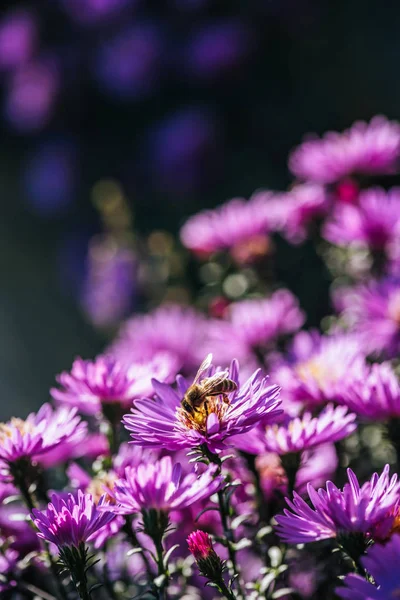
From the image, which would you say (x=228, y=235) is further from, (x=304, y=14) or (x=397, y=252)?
(x=304, y=14)

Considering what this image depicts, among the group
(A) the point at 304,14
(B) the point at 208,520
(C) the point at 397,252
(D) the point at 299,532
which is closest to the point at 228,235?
(C) the point at 397,252

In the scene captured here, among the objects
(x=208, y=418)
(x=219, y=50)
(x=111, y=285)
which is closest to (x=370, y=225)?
(x=208, y=418)

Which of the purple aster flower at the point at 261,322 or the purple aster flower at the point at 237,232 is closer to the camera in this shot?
the purple aster flower at the point at 261,322

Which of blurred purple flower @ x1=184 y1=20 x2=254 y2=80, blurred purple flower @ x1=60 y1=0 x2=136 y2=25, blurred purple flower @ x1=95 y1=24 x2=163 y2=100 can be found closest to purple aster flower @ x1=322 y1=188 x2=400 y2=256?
blurred purple flower @ x1=184 y1=20 x2=254 y2=80

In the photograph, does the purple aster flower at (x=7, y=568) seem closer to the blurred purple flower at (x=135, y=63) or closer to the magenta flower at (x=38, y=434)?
the magenta flower at (x=38, y=434)

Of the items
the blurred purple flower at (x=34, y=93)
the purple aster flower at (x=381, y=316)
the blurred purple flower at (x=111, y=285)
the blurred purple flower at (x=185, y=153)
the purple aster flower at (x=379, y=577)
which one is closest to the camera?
the purple aster flower at (x=379, y=577)

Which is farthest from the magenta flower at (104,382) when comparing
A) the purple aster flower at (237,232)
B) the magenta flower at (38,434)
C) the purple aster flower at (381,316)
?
the purple aster flower at (237,232)

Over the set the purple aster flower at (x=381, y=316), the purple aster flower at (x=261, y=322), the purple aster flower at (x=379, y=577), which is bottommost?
the purple aster flower at (x=379, y=577)
